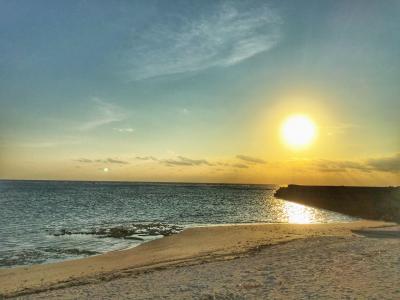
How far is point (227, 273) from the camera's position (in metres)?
17.5

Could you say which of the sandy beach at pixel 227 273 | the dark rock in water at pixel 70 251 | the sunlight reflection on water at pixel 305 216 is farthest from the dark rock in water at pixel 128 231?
the sunlight reflection on water at pixel 305 216

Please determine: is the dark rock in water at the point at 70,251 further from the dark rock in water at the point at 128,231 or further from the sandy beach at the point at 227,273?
the dark rock in water at the point at 128,231

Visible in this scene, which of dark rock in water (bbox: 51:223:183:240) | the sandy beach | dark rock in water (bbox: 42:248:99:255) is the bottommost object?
dark rock in water (bbox: 42:248:99:255)

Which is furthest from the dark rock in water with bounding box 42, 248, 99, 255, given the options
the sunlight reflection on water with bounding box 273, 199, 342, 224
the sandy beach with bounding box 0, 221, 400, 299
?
the sunlight reflection on water with bounding box 273, 199, 342, 224

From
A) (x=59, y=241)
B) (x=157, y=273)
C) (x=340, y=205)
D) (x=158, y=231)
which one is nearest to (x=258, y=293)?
(x=157, y=273)

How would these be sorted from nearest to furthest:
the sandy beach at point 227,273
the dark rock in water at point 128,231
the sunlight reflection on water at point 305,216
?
the sandy beach at point 227,273 < the dark rock in water at point 128,231 < the sunlight reflection on water at point 305,216

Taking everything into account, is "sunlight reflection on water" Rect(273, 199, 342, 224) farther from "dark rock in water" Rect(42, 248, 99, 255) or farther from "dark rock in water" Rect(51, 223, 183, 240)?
"dark rock in water" Rect(42, 248, 99, 255)

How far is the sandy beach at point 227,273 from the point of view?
14.3m

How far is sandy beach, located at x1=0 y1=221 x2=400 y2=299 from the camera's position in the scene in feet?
46.8

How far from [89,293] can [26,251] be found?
16.3m

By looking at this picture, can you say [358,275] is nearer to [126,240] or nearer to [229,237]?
[229,237]

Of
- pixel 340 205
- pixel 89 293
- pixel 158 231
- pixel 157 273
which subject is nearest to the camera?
pixel 89 293

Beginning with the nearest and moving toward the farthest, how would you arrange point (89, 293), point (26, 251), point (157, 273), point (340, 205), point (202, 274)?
point (89, 293), point (202, 274), point (157, 273), point (26, 251), point (340, 205)

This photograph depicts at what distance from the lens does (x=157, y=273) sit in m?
19.0
